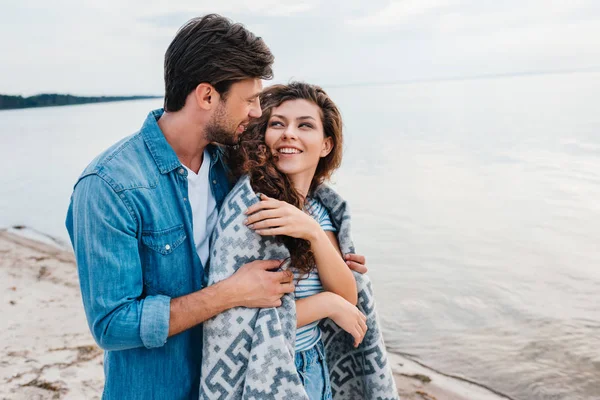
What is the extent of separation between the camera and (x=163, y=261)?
160cm

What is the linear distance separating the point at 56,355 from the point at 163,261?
9.30ft

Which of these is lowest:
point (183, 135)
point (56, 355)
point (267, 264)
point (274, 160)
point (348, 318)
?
point (56, 355)

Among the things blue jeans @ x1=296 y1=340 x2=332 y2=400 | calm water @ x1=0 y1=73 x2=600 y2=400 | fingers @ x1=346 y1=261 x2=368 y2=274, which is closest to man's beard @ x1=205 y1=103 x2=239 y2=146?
fingers @ x1=346 y1=261 x2=368 y2=274

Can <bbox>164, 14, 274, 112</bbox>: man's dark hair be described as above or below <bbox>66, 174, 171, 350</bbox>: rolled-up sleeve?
above

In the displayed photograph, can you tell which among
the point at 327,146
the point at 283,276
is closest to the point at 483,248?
the point at 327,146

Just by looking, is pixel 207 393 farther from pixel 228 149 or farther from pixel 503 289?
pixel 503 289

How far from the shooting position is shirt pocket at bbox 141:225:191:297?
62.4 inches

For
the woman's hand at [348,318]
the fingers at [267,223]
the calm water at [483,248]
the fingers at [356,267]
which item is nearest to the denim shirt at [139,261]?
the fingers at [267,223]

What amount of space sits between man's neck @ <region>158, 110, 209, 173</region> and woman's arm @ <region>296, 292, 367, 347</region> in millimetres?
659

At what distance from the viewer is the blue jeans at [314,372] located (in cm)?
182

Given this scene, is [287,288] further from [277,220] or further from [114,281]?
[114,281]

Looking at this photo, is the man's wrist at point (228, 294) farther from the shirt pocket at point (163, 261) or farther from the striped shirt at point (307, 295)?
the striped shirt at point (307, 295)

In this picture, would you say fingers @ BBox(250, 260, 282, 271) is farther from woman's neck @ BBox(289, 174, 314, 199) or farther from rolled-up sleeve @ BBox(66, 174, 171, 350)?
woman's neck @ BBox(289, 174, 314, 199)

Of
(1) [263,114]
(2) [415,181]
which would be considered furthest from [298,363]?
(2) [415,181]
